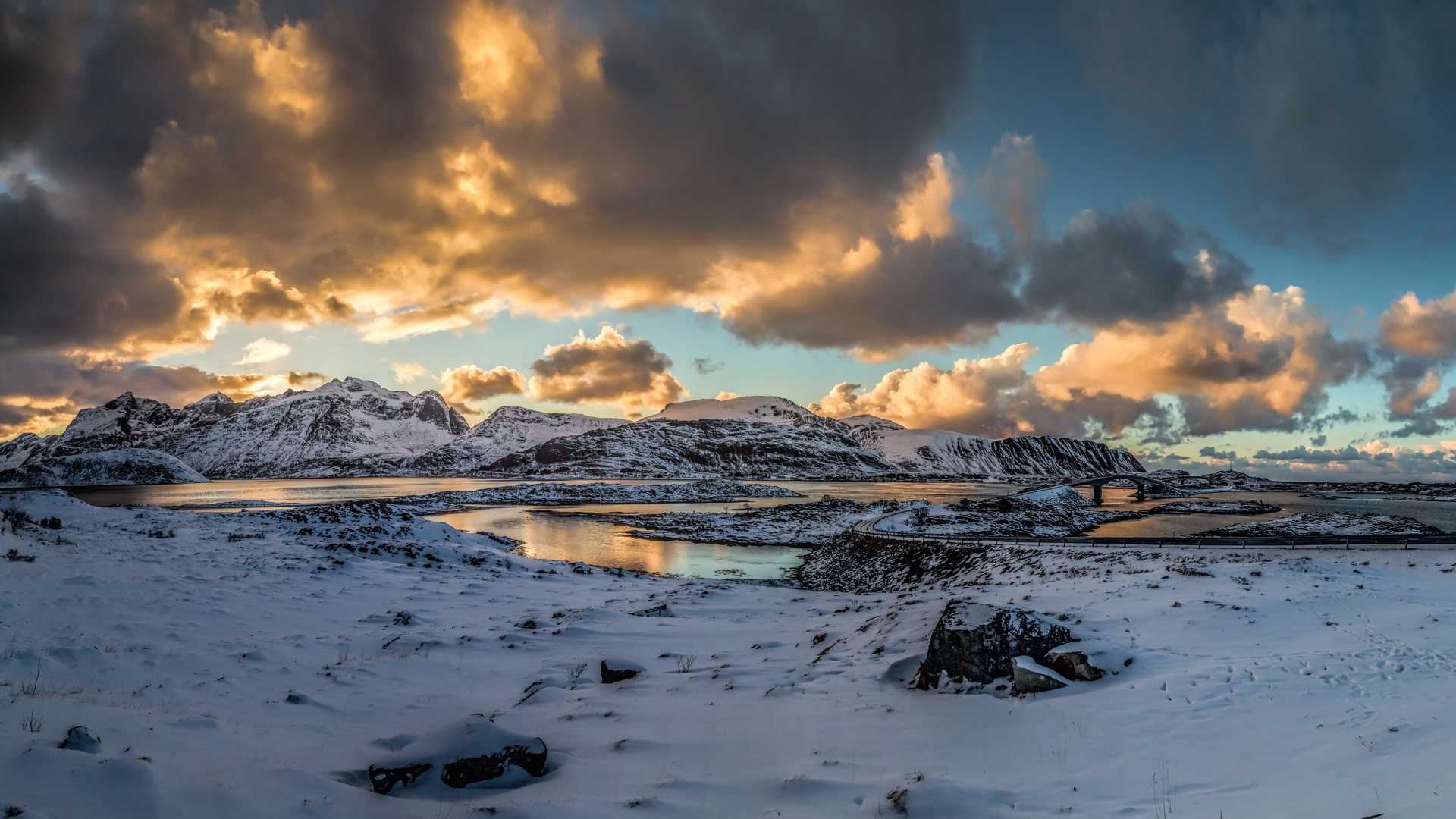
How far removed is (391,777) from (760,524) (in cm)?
5425

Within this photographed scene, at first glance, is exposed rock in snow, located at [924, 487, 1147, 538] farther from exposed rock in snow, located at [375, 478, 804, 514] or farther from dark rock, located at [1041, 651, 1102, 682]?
exposed rock in snow, located at [375, 478, 804, 514]

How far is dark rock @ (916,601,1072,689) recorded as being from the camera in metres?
10.8

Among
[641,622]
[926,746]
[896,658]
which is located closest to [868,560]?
[641,622]

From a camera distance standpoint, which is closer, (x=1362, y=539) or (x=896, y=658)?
(x=896, y=658)

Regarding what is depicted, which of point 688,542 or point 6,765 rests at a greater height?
point 6,765

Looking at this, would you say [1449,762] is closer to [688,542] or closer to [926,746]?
[926,746]

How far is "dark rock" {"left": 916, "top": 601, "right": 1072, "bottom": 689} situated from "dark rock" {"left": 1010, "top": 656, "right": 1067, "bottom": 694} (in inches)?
11.4

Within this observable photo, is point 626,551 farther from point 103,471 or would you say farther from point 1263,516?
point 103,471

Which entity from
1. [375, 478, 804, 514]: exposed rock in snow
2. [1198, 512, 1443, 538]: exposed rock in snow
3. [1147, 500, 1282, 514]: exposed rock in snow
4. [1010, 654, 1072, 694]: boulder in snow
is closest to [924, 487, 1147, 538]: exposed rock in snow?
[1198, 512, 1443, 538]: exposed rock in snow

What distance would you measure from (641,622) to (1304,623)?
16.2 meters

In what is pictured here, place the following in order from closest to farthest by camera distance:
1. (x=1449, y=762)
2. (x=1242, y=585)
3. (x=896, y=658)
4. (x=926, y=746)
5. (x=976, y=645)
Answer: (x=1449, y=762)
(x=926, y=746)
(x=976, y=645)
(x=896, y=658)
(x=1242, y=585)

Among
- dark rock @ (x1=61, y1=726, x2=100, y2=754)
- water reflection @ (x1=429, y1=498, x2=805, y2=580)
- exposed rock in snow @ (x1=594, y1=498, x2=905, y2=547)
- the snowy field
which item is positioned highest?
dark rock @ (x1=61, y1=726, x2=100, y2=754)

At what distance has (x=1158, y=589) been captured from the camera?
59.2 feet

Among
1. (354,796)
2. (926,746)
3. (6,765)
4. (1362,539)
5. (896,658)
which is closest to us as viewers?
(6,765)
